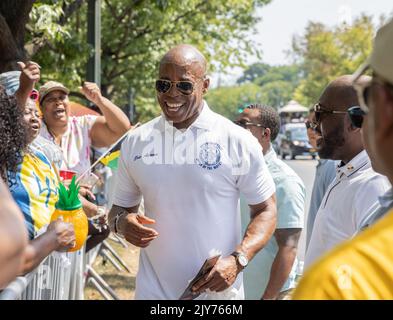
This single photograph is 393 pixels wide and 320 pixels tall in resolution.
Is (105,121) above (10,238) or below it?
below

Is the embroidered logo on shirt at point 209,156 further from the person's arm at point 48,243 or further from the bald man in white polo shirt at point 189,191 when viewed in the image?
the person's arm at point 48,243

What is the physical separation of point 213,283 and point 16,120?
130 cm

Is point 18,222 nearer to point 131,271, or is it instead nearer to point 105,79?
point 131,271

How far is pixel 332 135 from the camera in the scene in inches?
150

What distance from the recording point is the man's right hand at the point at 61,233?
340 cm

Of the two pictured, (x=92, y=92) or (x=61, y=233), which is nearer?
(x=61, y=233)

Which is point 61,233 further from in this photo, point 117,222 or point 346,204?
point 346,204

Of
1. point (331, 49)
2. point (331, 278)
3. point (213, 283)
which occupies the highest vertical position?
point (331, 278)

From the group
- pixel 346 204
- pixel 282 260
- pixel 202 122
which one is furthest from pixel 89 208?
pixel 346 204

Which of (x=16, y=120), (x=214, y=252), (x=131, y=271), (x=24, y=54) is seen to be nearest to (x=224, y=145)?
(x=214, y=252)

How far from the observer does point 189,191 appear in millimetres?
3723

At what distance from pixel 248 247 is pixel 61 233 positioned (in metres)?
0.93

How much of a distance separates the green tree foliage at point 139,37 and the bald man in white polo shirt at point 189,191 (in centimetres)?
577
